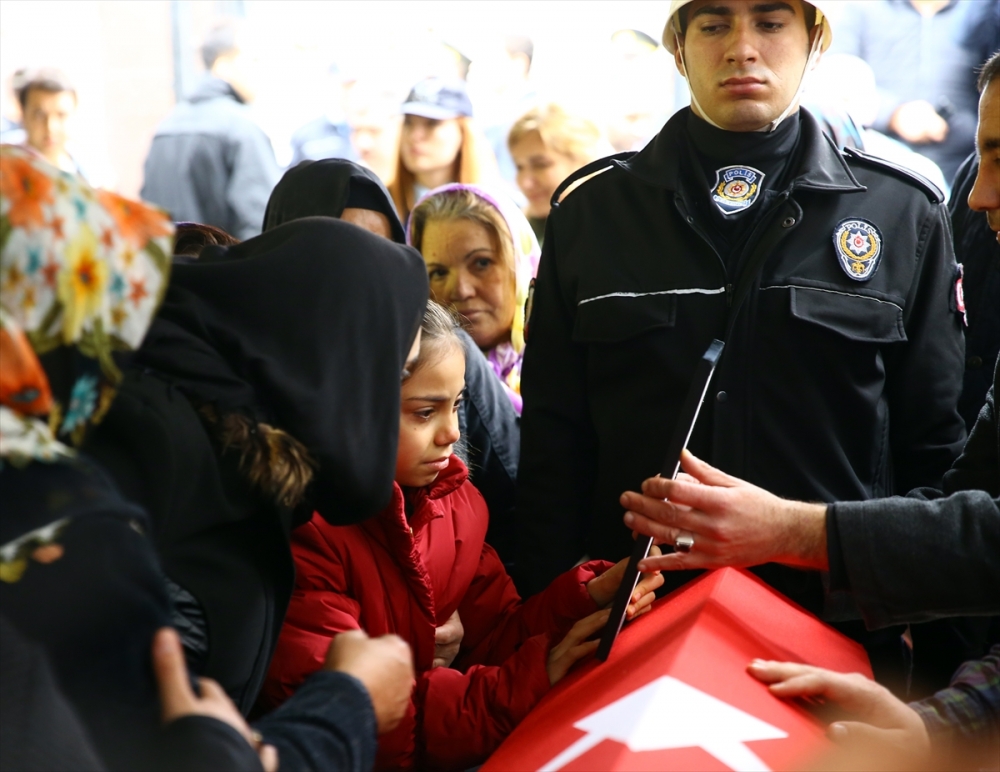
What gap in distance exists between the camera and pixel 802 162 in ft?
7.29

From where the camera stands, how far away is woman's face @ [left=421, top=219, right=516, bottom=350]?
3068mm

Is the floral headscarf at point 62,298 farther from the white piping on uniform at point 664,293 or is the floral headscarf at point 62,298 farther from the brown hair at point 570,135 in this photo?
the brown hair at point 570,135

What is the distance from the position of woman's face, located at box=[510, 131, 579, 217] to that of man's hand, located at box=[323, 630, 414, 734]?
3.39 m

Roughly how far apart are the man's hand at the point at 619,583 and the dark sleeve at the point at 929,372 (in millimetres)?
703

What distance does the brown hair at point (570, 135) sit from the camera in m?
4.48

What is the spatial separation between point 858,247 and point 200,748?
1666mm

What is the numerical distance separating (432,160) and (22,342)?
383 centimetres

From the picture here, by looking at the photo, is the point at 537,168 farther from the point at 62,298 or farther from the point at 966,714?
the point at 62,298

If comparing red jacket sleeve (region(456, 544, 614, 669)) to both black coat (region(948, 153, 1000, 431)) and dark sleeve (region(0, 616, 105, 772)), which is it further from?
black coat (region(948, 153, 1000, 431))

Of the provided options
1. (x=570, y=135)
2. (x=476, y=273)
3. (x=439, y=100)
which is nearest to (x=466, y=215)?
(x=476, y=273)

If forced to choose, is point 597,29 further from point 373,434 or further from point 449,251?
point 373,434

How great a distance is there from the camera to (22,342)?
3.11 ft

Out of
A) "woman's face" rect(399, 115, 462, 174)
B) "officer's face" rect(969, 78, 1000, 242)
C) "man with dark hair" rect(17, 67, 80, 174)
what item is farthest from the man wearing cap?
"man with dark hair" rect(17, 67, 80, 174)

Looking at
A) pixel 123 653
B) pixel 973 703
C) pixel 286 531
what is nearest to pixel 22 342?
pixel 123 653
